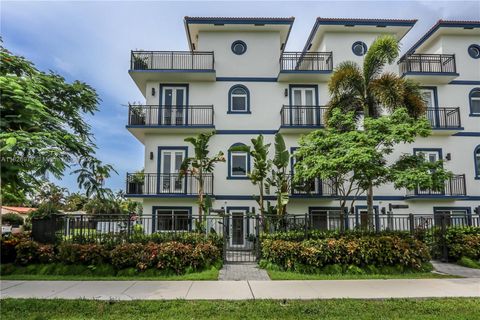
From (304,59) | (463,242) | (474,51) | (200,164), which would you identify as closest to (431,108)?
(474,51)

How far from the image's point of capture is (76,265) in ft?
34.9

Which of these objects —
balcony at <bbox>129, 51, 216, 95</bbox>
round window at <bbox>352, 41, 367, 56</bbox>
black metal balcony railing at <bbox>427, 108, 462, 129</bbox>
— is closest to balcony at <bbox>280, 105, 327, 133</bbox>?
round window at <bbox>352, 41, 367, 56</bbox>

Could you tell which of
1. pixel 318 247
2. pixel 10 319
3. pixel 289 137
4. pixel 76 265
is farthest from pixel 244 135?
pixel 10 319

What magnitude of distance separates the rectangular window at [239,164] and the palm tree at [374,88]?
221 inches

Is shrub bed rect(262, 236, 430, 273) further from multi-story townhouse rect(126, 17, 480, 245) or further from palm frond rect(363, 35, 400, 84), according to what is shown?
palm frond rect(363, 35, 400, 84)

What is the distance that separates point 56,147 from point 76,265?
4.44 metres

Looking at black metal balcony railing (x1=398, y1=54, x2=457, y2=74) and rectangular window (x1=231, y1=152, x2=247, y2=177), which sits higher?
black metal balcony railing (x1=398, y1=54, x2=457, y2=74)

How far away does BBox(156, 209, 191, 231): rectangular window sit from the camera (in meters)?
12.5

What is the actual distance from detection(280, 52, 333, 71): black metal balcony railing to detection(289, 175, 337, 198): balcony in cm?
607

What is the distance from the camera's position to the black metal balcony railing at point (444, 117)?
18328 millimetres

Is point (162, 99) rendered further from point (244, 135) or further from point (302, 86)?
point (302, 86)

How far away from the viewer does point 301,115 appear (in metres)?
18.1

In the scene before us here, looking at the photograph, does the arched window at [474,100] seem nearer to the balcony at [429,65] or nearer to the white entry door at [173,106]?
the balcony at [429,65]

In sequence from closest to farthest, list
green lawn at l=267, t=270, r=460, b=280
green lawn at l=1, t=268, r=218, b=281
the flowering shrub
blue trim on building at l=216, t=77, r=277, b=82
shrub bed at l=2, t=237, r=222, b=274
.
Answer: green lawn at l=1, t=268, r=218, b=281 < green lawn at l=267, t=270, r=460, b=280 < shrub bed at l=2, t=237, r=222, b=274 < the flowering shrub < blue trim on building at l=216, t=77, r=277, b=82
